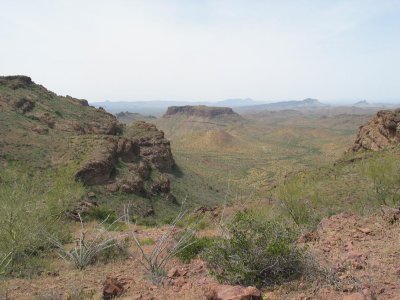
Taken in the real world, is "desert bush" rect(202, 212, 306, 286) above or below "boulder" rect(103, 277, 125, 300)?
above

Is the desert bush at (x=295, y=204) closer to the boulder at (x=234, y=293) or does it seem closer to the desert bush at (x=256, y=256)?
the desert bush at (x=256, y=256)

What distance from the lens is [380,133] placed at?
49.4 m

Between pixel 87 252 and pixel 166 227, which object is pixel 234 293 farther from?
pixel 166 227

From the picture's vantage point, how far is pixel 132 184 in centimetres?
3978

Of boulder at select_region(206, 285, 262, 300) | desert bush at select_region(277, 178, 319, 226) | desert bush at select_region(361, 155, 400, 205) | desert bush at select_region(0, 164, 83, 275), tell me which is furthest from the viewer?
desert bush at select_region(361, 155, 400, 205)

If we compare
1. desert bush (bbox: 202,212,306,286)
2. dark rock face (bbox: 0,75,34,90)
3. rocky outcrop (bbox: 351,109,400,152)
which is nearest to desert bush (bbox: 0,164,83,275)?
desert bush (bbox: 202,212,306,286)

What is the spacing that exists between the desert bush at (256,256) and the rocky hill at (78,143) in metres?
27.2

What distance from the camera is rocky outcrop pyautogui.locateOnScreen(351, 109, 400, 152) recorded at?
4675 cm

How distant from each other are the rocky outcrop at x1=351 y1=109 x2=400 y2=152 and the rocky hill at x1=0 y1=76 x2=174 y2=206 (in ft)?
79.0

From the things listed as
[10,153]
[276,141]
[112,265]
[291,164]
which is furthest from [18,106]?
[276,141]

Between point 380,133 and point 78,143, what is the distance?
33785 mm

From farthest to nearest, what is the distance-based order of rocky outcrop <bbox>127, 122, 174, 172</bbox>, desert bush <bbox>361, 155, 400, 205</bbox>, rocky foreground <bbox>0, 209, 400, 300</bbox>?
rocky outcrop <bbox>127, 122, 174, 172</bbox>, desert bush <bbox>361, 155, 400, 205</bbox>, rocky foreground <bbox>0, 209, 400, 300</bbox>

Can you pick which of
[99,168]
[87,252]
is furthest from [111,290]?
[99,168]

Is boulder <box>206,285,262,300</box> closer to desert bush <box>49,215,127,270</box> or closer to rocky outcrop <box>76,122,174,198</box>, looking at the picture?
desert bush <box>49,215,127,270</box>
